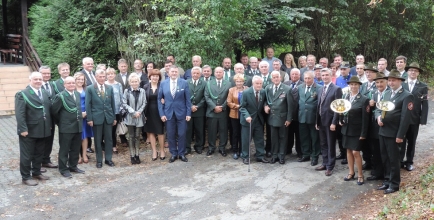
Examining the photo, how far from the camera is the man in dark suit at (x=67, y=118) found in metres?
7.51

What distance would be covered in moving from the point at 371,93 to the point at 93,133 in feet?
17.1

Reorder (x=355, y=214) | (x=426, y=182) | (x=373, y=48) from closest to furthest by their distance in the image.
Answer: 1. (x=355, y=214)
2. (x=426, y=182)
3. (x=373, y=48)

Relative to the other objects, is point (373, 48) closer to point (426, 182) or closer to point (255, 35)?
point (255, 35)

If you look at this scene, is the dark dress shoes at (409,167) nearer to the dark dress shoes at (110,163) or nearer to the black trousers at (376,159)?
the black trousers at (376,159)

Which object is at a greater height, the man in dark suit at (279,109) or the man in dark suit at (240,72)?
the man in dark suit at (240,72)

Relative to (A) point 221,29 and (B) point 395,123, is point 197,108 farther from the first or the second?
(B) point 395,123

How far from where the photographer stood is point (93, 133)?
8234 mm

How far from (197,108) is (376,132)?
12.0 feet

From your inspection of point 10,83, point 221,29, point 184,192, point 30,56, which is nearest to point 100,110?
point 184,192

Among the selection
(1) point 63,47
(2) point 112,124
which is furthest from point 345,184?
(1) point 63,47

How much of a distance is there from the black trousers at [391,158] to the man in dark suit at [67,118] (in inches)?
205

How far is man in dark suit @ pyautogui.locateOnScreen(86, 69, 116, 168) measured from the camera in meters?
8.03

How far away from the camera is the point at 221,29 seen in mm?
10047

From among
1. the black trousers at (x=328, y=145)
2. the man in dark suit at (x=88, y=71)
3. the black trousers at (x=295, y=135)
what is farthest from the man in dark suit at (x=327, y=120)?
the man in dark suit at (x=88, y=71)
